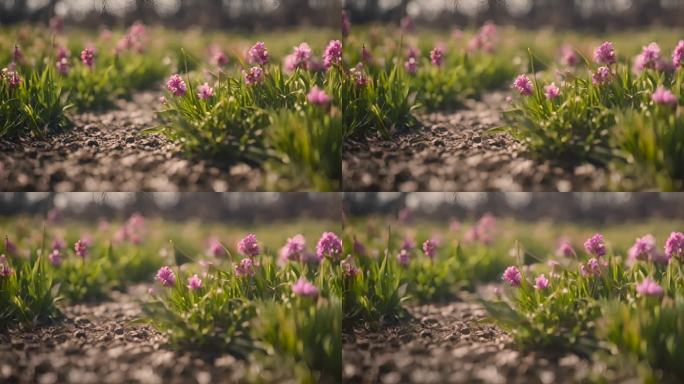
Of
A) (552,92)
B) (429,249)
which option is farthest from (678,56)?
(429,249)

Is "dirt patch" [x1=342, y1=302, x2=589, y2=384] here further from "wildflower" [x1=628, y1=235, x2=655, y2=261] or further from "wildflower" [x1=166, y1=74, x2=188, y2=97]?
"wildflower" [x1=166, y1=74, x2=188, y2=97]

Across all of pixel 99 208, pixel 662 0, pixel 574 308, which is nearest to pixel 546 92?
pixel 662 0

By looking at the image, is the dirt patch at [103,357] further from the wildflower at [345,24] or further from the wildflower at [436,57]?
the wildflower at [436,57]

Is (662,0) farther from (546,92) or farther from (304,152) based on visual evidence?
(304,152)

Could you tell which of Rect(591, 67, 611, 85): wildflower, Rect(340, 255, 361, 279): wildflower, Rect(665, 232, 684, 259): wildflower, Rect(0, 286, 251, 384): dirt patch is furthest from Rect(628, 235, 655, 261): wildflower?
Rect(0, 286, 251, 384): dirt patch

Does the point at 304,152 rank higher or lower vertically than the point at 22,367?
higher

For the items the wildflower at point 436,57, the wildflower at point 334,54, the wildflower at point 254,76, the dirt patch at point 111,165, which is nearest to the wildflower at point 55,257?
the dirt patch at point 111,165
